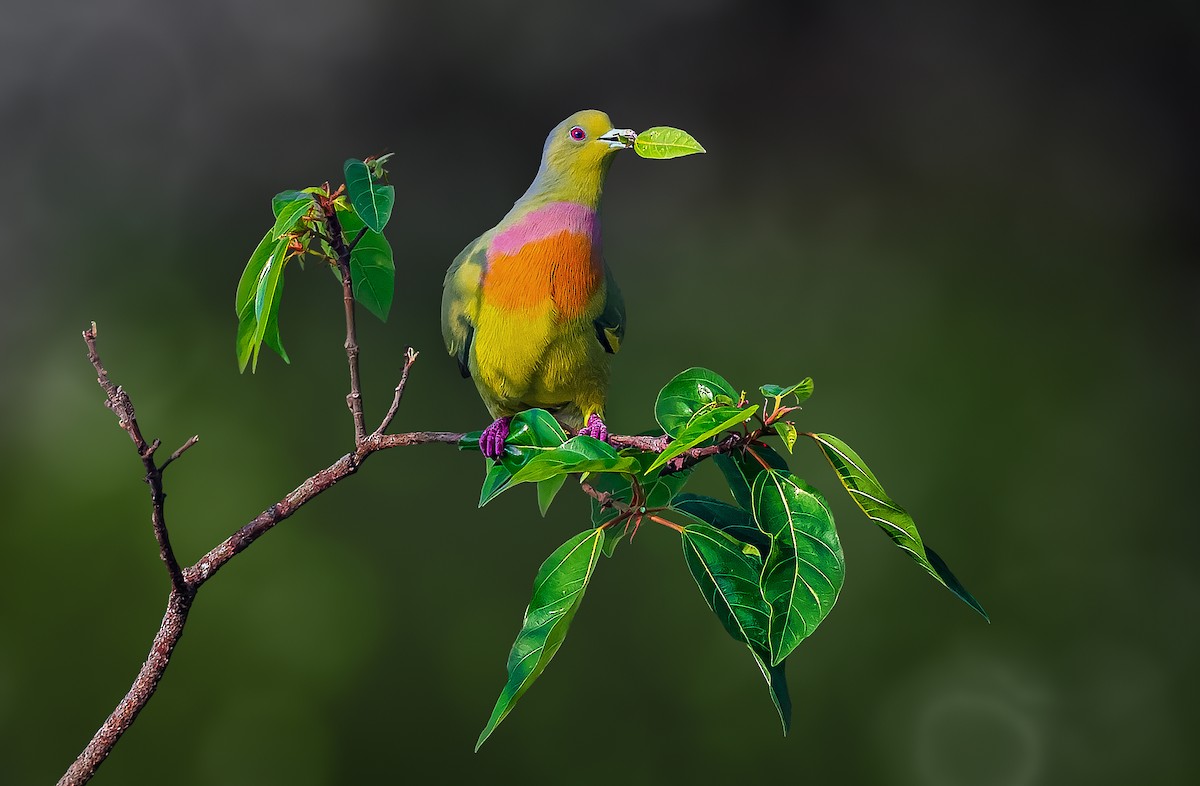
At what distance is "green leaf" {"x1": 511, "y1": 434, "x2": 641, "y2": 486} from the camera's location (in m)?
1.19

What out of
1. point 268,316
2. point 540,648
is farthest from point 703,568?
point 268,316

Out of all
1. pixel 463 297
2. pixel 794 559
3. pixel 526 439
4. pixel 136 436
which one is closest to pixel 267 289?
pixel 136 436

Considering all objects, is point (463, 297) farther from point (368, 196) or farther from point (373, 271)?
point (368, 196)

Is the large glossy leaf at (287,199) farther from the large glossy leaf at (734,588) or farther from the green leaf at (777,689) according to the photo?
the green leaf at (777,689)

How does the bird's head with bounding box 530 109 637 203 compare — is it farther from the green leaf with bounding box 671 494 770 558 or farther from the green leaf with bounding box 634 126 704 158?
the green leaf with bounding box 671 494 770 558

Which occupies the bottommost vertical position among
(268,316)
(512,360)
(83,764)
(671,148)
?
(83,764)

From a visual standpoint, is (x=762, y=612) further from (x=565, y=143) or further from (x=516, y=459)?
A: (x=565, y=143)

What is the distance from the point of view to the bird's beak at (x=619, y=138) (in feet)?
5.18

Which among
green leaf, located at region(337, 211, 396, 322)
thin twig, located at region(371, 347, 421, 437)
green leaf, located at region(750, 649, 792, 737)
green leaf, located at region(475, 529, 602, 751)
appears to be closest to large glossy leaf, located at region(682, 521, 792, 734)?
green leaf, located at region(750, 649, 792, 737)

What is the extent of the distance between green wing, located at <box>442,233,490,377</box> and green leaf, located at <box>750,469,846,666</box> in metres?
0.62

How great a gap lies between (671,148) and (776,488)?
44 cm

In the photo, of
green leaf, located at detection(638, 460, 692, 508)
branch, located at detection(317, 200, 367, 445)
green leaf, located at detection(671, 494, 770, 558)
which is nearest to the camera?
branch, located at detection(317, 200, 367, 445)

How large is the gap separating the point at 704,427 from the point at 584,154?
606mm

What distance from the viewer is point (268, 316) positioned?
1.29 m
